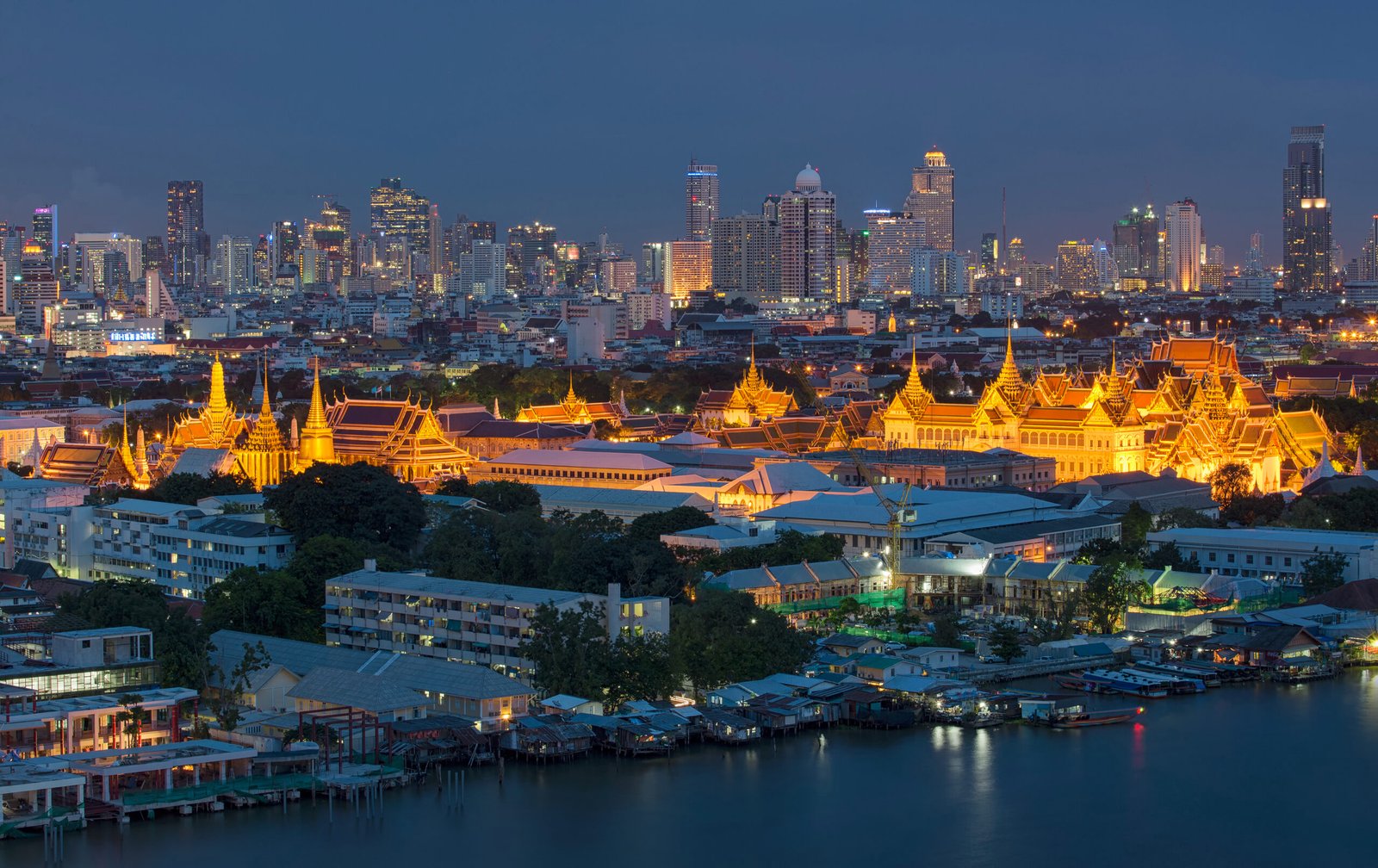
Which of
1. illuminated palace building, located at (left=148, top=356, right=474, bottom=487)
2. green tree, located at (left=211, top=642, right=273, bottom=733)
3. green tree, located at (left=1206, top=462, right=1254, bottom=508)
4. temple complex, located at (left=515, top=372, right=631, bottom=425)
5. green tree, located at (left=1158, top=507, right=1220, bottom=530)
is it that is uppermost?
temple complex, located at (left=515, top=372, right=631, bottom=425)

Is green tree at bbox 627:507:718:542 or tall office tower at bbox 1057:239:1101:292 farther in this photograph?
tall office tower at bbox 1057:239:1101:292

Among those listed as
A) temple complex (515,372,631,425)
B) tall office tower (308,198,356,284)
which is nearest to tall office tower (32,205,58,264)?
tall office tower (308,198,356,284)

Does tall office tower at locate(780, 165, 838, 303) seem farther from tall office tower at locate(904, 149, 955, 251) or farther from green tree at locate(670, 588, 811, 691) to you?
green tree at locate(670, 588, 811, 691)

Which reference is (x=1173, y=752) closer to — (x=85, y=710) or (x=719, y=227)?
(x=85, y=710)

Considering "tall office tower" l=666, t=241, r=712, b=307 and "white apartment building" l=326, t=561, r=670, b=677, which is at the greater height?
"tall office tower" l=666, t=241, r=712, b=307

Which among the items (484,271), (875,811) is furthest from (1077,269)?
(875,811)

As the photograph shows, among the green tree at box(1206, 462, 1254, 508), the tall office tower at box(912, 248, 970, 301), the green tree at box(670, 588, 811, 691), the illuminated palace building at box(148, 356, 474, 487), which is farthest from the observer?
the tall office tower at box(912, 248, 970, 301)
